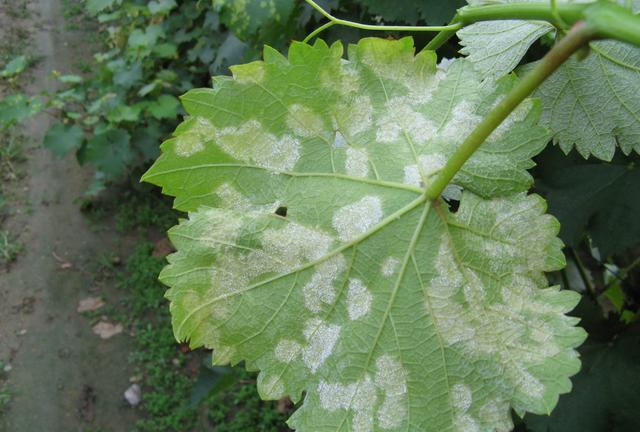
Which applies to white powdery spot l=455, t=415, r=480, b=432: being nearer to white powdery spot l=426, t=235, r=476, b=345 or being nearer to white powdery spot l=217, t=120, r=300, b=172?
white powdery spot l=426, t=235, r=476, b=345

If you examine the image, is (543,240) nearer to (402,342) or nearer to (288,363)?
(402,342)

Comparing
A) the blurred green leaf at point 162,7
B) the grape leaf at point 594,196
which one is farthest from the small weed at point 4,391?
the grape leaf at point 594,196

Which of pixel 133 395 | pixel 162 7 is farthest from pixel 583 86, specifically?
pixel 162 7

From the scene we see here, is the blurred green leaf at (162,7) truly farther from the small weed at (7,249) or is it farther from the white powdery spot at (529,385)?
the white powdery spot at (529,385)

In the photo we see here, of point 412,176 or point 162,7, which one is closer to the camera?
point 412,176

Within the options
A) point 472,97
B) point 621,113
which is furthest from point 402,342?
point 621,113

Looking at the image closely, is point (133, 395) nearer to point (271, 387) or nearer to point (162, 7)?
point (162, 7)

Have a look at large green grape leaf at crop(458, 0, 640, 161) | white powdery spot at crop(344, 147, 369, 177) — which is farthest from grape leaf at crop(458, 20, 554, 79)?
white powdery spot at crop(344, 147, 369, 177)
